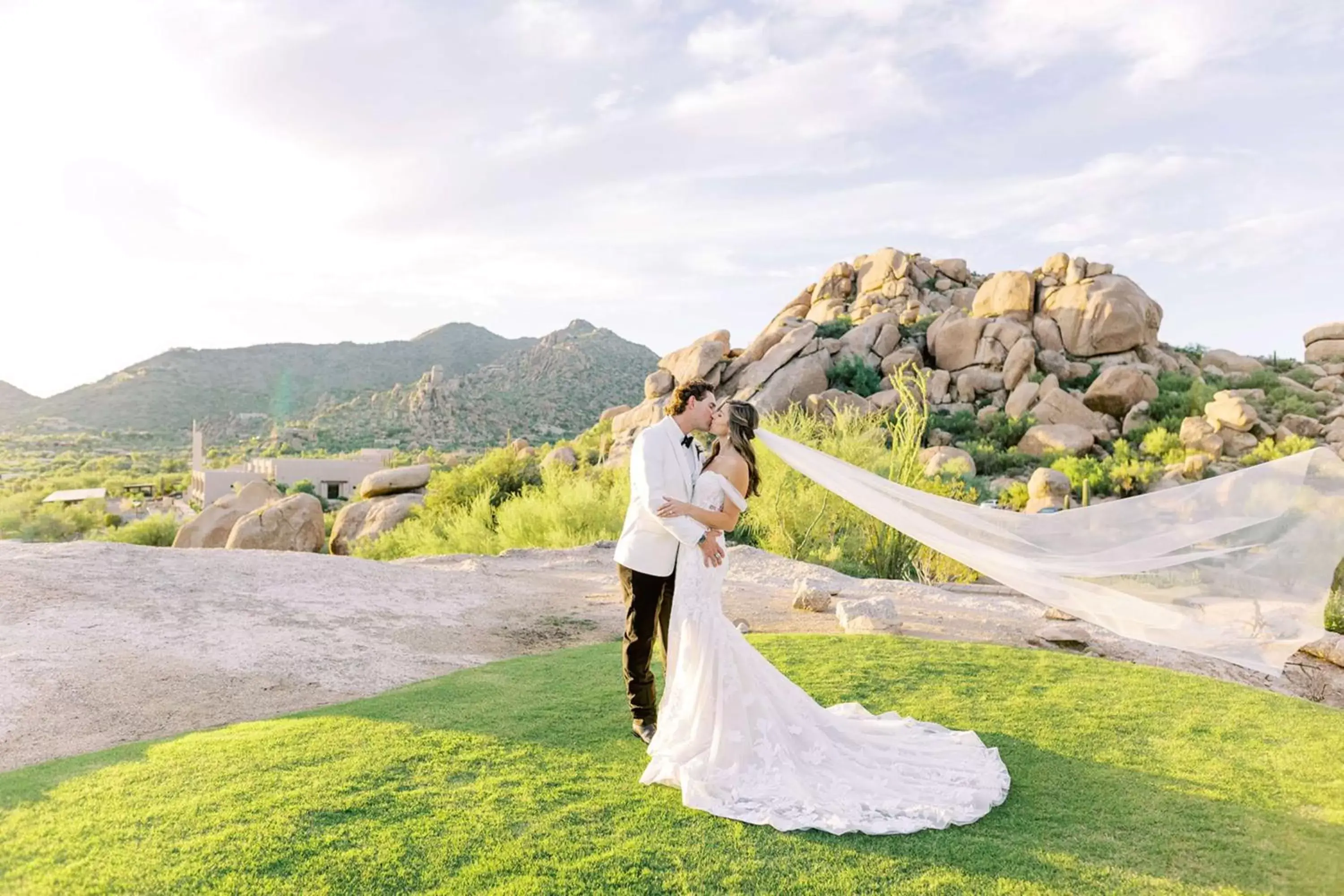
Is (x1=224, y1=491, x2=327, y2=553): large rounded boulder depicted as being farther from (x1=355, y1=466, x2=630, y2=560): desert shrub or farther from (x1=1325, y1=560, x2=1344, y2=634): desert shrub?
(x1=1325, y1=560, x2=1344, y2=634): desert shrub

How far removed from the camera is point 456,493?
68.2ft

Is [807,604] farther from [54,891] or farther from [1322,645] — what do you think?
[54,891]

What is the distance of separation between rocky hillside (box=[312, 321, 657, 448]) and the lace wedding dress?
48.8 meters

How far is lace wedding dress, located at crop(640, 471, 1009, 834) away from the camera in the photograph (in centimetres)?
429

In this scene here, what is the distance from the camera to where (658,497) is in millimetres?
4910

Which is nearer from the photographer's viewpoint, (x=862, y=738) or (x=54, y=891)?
(x=54, y=891)

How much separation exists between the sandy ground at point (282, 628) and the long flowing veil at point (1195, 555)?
2997mm

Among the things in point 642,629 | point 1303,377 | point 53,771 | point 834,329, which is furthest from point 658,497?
point 1303,377

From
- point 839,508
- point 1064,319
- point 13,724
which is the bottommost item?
point 13,724

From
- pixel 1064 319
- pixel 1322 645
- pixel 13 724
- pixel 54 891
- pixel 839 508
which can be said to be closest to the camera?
pixel 54 891

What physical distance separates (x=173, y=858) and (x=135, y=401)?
7535 centimetres

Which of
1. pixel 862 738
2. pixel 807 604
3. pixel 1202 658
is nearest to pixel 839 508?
pixel 807 604

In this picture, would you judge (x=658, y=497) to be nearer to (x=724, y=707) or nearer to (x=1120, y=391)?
(x=724, y=707)

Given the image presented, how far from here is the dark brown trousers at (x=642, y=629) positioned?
5.26 metres
